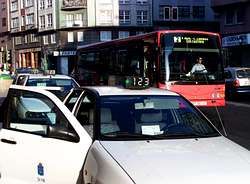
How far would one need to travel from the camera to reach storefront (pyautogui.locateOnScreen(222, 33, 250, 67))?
48.3m

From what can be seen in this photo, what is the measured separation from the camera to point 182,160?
475cm

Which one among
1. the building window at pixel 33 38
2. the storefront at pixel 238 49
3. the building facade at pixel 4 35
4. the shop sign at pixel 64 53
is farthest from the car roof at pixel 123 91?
the building facade at pixel 4 35

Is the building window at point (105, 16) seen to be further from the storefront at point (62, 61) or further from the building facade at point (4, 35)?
the building facade at point (4, 35)

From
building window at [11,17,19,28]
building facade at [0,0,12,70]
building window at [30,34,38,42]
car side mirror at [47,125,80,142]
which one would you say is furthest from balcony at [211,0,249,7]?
building facade at [0,0,12,70]

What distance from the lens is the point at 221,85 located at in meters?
18.8

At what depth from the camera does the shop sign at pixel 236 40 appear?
47906 millimetres

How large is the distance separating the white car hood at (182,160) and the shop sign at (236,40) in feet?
143

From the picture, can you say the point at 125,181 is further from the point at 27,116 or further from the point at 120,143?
the point at 27,116

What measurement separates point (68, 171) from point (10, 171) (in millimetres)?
870

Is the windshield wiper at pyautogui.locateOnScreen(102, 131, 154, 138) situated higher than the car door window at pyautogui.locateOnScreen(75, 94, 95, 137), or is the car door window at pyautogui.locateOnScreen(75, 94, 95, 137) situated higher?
the car door window at pyautogui.locateOnScreen(75, 94, 95, 137)

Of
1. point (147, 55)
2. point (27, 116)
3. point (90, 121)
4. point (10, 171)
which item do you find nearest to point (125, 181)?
point (90, 121)

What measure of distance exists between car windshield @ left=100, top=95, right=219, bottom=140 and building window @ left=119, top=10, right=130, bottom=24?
2907 inches

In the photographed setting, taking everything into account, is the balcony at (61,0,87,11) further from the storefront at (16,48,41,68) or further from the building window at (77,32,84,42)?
the storefront at (16,48,41,68)

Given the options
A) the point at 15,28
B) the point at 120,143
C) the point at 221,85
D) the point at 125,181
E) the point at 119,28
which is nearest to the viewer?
the point at 125,181
